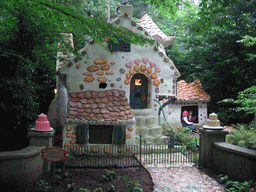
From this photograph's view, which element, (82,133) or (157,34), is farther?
(157,34)

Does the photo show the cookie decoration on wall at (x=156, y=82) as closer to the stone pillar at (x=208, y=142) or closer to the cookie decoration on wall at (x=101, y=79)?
the cookie decoration on wall at (x=101, y=79)

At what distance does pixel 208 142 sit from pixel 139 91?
434 centimetres

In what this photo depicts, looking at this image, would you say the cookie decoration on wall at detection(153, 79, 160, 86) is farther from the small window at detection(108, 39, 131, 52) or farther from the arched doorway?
the small window at detection(108, 39, 131, 52)

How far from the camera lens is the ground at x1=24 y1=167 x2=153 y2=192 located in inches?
220

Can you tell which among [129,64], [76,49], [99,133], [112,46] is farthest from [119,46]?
[99,133]

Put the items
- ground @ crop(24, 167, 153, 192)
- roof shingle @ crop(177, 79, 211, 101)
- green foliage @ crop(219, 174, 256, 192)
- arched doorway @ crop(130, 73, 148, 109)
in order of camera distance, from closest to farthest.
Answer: green foliage @ crop(219, 174, 256, 192), ground @ crop(24, 167, 153, 192), arched doorway @ crop(130, 73, 148, 109), roof shingle @ crop(177, 79, 211, 101)

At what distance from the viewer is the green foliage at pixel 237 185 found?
17.2 ft

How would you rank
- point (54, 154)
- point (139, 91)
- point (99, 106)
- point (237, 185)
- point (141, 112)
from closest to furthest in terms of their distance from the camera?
point (54, 154)
point (237, 185)
point (99, 106)
point (141, 112)
point (139, 91)

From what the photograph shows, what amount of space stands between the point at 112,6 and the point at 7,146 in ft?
53.2

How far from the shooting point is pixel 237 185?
222 inches

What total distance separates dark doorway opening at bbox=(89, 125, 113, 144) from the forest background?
2.28 meters

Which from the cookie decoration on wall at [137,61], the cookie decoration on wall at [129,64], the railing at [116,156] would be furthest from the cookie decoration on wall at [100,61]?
the railing at [116,156]

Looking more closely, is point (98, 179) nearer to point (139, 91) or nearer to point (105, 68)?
point (105, 68)

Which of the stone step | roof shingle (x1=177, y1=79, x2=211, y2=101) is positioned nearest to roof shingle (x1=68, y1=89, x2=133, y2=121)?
the stone step
